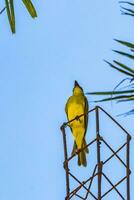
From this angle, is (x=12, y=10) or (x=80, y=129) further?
(x=80, y=129)

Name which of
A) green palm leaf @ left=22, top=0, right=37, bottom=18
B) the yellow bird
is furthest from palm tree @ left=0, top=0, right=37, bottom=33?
the yellow bird

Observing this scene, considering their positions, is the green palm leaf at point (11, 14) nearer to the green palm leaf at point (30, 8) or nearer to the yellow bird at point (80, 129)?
the green palm leaf at point (30, 8)

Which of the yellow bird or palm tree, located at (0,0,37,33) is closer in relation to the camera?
palm tree, located at (0,0,37,33)

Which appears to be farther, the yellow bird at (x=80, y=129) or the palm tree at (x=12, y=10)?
the yellow bird at (x=80, y=129)

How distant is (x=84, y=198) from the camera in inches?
53.3

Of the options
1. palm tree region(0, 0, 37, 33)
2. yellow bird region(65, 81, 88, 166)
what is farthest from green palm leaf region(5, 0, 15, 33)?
yellow bird region(65, 81, 88, 166)

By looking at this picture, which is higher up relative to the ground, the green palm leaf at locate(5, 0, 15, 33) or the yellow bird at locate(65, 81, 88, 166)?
the green palm leaf at locate(5, 0, 15, 33)

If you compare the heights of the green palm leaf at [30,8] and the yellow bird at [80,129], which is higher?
the green palm leaf at [30,8]

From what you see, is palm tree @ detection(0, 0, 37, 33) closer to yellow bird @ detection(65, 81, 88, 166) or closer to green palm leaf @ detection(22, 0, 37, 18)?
green palm leaf @ detection(22, 0, 37, 18)

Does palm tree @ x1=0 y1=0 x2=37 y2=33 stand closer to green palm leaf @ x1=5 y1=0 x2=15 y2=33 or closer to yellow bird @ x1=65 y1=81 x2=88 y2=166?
green palm leaf @ x1=5 y1=0 x2=15 y2=33

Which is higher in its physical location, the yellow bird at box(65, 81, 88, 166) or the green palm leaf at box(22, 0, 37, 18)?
the green palm leaf at box(22, 0, 37, 18)

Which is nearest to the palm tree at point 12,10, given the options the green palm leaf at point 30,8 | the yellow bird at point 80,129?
the green palm leaf at point 30,8

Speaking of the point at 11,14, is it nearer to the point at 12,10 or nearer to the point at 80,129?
the point at 12,10

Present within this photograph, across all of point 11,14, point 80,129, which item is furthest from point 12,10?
point 80,129
